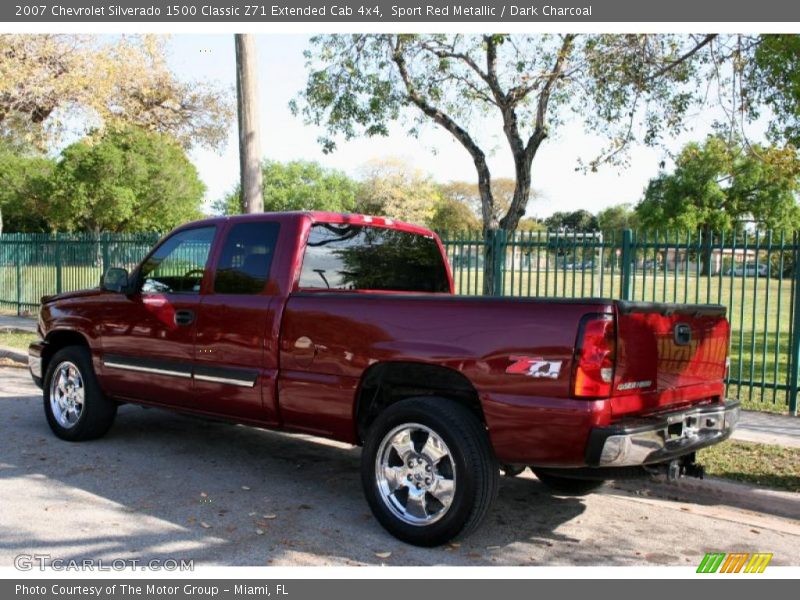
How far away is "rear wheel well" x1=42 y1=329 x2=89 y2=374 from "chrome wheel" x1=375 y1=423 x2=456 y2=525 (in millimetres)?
3519

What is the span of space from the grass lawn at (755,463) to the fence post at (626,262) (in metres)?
2.92

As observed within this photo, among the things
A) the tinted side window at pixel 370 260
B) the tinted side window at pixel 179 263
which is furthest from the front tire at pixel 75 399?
the tinted side window at pixel 370 260

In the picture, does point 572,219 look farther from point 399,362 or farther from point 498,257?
point 399,362

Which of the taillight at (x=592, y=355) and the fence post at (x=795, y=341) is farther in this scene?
the fence post at (x=795, y=341)

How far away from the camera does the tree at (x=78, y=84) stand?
18562mm

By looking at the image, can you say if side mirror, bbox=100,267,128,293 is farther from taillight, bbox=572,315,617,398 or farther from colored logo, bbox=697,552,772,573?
colored logo, bbox=697,552,772,573

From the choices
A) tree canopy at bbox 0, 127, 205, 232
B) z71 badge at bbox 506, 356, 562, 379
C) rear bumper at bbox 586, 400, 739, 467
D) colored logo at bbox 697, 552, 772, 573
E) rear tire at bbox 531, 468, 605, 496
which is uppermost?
tree canopy at bbox 0, 127, 205, 232

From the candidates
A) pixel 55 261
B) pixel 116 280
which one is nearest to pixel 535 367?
pixel 116 280

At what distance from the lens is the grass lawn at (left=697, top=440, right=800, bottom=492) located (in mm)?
5922

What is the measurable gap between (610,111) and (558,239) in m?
4.81

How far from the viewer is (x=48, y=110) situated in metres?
20.1

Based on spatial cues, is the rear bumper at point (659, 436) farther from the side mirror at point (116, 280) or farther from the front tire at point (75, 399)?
the front tire at point (75, 399)

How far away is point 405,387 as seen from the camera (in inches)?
194

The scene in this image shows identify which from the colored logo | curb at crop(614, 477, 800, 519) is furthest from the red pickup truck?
curb at crop(614, 477, 800, 519)
